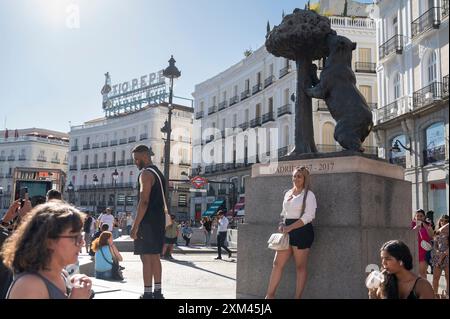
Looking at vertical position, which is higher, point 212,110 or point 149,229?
point 212,110

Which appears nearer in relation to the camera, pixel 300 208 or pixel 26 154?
pixel 300 208

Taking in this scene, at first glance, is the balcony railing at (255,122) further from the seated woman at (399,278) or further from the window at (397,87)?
the seated woman at (399,278)

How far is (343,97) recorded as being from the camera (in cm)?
600

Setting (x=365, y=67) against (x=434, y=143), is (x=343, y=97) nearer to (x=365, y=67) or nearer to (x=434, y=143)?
(x=434, y=143)

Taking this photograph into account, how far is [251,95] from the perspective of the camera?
141 ft

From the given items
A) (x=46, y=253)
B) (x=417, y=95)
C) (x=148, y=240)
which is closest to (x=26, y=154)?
(x=417, y=95)

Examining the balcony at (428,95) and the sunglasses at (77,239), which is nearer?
the sunglasses at (77,239)

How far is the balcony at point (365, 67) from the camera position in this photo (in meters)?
34.9

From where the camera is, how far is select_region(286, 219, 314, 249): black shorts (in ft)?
16.3

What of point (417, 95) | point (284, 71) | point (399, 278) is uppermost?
point (284, 71)

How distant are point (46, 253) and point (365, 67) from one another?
35366 mm

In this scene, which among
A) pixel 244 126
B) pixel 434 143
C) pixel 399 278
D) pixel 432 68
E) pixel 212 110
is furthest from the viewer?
pixel 212 110

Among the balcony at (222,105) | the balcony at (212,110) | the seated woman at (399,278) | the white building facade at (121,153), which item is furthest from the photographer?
the white building facade at (121,153)

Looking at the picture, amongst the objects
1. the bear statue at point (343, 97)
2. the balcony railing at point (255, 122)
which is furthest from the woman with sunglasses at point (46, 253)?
the balcony railing at point (255, 122)
